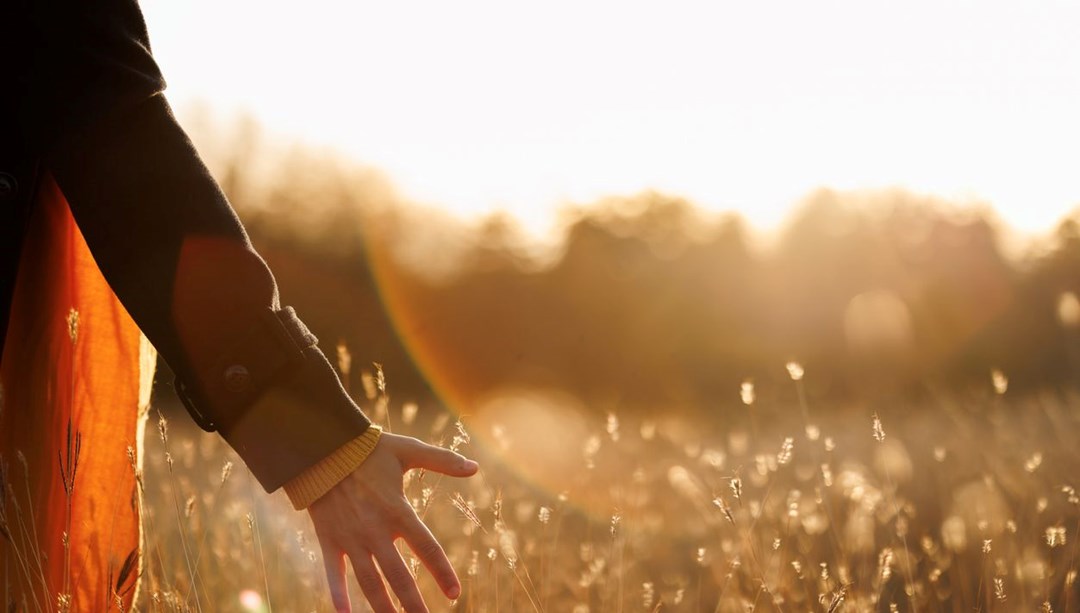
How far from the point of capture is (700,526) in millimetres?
4559

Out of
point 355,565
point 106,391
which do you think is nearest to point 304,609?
point 106,391

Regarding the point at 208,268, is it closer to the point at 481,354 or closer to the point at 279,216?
the point at 481,354

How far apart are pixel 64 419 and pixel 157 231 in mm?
447

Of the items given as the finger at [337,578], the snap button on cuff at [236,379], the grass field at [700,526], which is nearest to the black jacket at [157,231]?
the snap button on cuff at [236,379]

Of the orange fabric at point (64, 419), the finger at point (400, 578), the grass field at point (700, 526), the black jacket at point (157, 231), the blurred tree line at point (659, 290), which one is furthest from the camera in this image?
the blurred tree line at point (659, 290)

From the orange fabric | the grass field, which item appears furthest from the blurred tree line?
the orange fabric

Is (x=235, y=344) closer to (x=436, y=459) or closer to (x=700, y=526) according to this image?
(x=436, y=459)

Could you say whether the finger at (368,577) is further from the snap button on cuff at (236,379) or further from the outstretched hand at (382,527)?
the snap button on cuff at (236,379)

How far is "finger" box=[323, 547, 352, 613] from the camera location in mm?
1225

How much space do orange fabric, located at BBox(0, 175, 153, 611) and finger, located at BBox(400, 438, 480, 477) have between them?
590 mm

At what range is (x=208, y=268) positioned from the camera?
1.34 m

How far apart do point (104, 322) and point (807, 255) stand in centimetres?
1666

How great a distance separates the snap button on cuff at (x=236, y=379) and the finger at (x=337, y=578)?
269 millimetres

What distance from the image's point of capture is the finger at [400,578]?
1.20m
